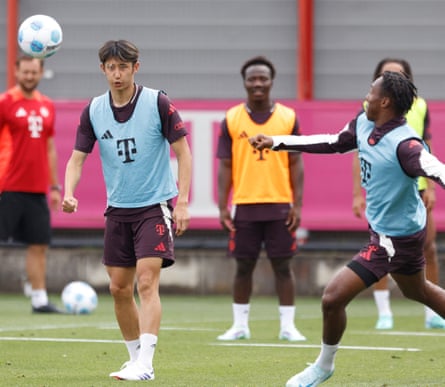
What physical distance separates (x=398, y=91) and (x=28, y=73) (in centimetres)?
659

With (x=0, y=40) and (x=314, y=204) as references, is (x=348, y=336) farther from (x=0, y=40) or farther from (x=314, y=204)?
(x=0, y=40)

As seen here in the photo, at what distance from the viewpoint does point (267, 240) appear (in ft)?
39.2

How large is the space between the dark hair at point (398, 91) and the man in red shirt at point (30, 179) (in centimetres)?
662

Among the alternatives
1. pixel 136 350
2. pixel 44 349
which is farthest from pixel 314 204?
pixel 136 350

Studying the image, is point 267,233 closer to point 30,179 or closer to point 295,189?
point 295,189

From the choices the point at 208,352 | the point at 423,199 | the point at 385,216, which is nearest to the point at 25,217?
the point at 423,199

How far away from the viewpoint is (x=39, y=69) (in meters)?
14.0

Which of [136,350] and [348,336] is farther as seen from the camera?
[348,336]

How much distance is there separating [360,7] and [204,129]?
273cm

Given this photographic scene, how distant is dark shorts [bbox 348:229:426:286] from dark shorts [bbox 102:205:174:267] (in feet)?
4.21

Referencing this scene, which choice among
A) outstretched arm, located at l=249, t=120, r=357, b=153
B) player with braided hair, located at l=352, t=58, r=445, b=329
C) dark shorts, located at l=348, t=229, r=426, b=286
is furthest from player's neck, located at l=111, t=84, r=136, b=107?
player with braided hair, located at l=352, t=58, r=445, b=329

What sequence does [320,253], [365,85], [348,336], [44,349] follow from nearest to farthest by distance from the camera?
[44,349], [348,336], [320,253], [365,85]

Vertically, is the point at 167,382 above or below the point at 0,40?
below

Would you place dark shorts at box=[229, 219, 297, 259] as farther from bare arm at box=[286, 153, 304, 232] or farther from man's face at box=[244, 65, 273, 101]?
man's face at box=[244, 65, 273, 101]
